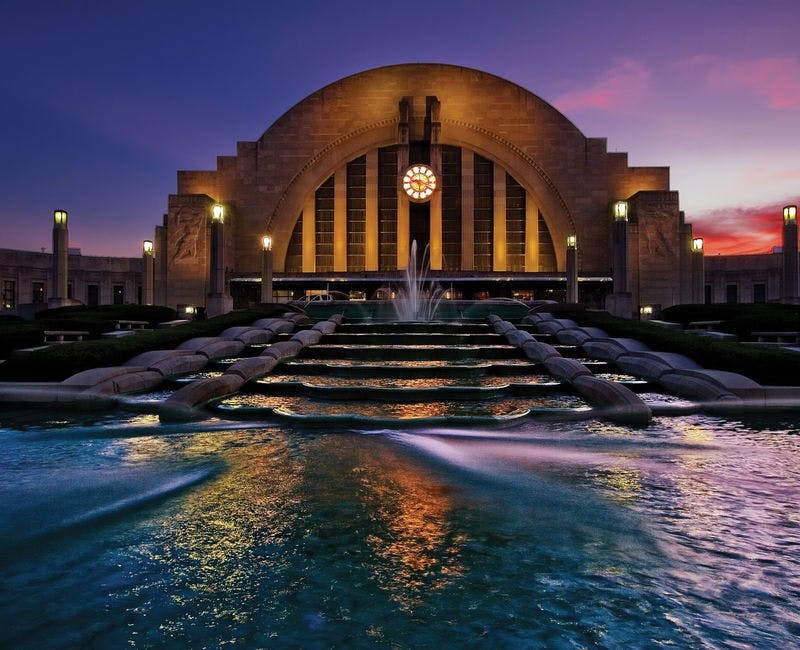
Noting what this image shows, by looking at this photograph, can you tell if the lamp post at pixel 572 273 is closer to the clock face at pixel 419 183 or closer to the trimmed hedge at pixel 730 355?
the trimmed hedge at pixel 730 355

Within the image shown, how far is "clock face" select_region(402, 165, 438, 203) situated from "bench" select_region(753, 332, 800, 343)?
23359mm

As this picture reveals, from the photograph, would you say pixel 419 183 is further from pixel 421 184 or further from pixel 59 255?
pixel 59 255

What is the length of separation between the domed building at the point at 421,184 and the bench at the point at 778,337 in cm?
1893

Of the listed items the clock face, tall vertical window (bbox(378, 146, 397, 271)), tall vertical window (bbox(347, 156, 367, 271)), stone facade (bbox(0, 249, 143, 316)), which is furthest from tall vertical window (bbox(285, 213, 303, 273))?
stone facade (bbox(0, 249, 143, 316))

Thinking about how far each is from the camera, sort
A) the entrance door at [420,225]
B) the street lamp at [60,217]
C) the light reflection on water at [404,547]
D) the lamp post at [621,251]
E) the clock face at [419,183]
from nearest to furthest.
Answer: the light reflection on water at [404,547]
the lamp post at [621,251]
the street lamp at [60,217]
the clock face at [419,183]
the entrance door at [420,225]

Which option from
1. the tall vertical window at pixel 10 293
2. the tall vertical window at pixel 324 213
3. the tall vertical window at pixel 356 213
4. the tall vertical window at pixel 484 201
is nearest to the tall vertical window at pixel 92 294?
the tall vertical window at pixel 10 293

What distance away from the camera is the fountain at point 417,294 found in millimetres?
20453

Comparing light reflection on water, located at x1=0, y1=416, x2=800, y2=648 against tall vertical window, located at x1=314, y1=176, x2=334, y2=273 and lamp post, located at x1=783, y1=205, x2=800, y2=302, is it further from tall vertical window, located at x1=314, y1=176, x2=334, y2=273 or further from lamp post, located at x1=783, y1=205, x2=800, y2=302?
tall vertical window, located at x1=314, y1=176, x2=334, y2=273

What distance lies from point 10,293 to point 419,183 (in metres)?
30.6

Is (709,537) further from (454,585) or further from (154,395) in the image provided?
(154,395)

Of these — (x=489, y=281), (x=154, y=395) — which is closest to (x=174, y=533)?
(x=154, y=395)

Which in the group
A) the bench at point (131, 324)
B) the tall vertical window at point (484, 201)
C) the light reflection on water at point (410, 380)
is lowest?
the light reflection on water at point (410, 380)

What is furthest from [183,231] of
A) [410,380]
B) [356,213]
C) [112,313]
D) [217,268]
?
[410,380]

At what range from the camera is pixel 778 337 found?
13477 millimetres
